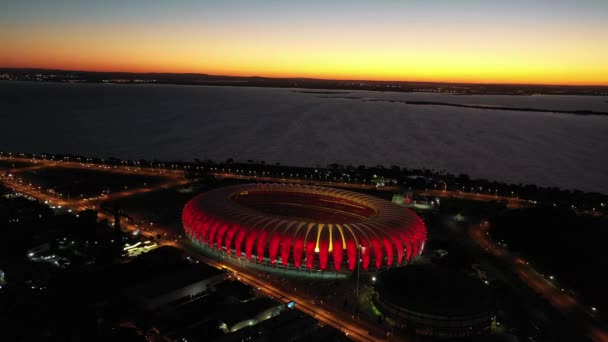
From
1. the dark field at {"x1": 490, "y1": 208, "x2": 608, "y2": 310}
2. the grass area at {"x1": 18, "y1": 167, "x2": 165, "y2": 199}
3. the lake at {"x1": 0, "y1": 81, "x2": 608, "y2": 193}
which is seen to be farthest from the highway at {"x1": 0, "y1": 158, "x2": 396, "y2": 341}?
the lake at {"x1": 0, "y1": 81, "x2": 608, "y2": 193}

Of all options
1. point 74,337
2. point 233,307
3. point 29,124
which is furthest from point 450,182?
point 29,124

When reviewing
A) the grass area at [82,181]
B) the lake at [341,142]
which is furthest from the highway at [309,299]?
the lake at [341,142]

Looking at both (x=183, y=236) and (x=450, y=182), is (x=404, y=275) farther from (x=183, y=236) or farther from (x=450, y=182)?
(x=450, y=182)

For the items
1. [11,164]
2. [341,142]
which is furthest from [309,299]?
[341,142]

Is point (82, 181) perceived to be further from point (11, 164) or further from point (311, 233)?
point (311, 233)

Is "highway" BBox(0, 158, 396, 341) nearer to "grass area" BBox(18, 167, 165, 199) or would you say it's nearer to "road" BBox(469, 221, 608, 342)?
"grass area" BBox(18, 167, 165, 199)
